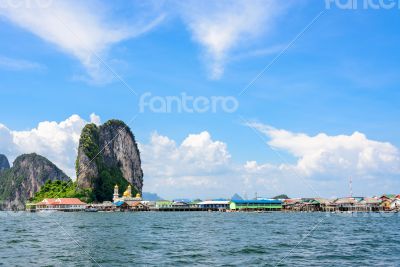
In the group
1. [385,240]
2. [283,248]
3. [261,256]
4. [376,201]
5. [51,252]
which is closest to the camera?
Answer: [261,256]

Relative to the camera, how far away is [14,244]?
43.5 m

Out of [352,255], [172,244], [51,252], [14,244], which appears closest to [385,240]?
[352,255]

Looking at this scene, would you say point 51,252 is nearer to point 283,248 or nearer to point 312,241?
point 283,248

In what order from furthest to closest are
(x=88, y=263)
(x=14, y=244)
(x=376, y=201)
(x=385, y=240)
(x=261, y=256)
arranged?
1. (x=376, y=201)
2. (x=385, y=240)
3. (x=14, y=244)
4. (x=261, y=256)
5. (x=88, y=263)

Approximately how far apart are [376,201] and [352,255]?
156272 mm

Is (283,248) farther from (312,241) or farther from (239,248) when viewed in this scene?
(312,241)

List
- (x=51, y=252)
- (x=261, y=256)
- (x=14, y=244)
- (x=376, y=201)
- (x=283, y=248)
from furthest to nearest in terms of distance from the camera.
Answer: (x=376, y=201), (x=14, y=244), (x=283, y=248), (x=51, y=252), (x=261, y=256)

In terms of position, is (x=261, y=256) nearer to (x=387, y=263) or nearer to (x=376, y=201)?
(x=387, y=263)

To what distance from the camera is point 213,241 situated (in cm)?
4612

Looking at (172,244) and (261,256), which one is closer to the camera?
(261,256)

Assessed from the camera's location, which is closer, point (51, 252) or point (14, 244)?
point (51, 252)

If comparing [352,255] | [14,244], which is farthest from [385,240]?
[14,244]

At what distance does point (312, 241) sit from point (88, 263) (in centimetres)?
2495

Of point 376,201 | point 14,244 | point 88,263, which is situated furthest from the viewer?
point 376,201
